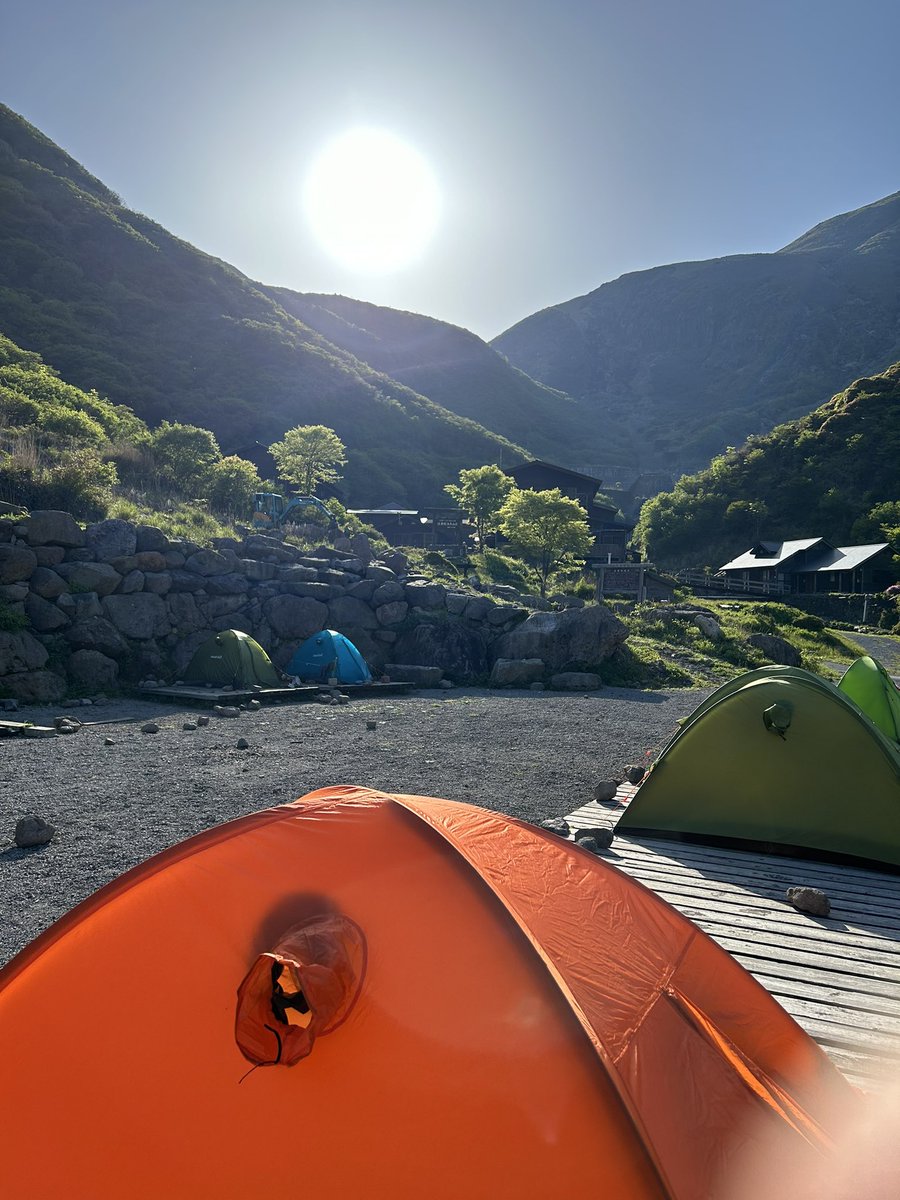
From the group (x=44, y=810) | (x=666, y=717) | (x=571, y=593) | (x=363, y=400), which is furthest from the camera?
(x=363, y=400)

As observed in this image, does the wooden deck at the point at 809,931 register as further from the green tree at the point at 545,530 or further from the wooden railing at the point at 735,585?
the wooden railing at the point at 735,585

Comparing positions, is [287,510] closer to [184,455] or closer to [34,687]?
[184,455]

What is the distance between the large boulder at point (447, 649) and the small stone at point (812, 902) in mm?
12235

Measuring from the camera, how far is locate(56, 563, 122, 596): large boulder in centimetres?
1373

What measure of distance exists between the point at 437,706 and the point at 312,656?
324 cm

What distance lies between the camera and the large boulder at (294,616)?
1616 cm

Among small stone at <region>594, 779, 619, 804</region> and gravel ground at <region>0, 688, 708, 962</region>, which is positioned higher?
small stone at <region>594, 779, 619, 804</region>

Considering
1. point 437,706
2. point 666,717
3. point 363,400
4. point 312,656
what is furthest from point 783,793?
point 363,400

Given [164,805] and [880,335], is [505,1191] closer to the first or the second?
[164,805]

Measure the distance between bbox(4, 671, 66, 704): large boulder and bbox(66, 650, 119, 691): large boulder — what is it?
22.2 inches

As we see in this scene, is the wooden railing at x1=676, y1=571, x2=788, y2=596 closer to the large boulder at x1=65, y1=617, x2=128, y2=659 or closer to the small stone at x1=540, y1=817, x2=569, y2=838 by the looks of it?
the large boulder at x1=65, y1=617, x2=128, y2=659

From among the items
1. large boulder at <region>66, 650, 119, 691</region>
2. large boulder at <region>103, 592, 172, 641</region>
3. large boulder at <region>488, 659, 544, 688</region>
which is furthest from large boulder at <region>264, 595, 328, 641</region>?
large boulder at <region>488, 659, 544, 688</region>

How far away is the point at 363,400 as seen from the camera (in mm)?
85562

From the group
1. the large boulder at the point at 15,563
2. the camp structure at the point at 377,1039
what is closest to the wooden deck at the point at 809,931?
the camp structure at the point at 377,1039
